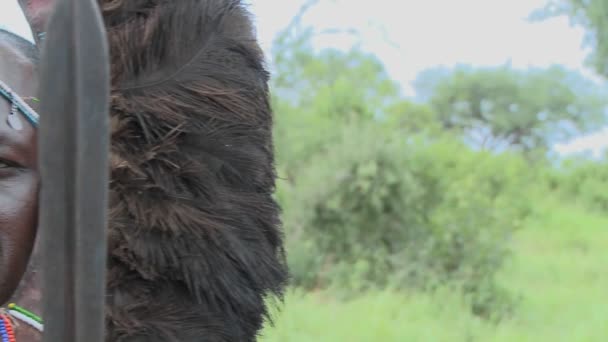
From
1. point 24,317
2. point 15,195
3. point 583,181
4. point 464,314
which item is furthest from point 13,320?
point 583,181

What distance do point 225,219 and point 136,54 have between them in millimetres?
258

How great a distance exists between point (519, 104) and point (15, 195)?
25.3 metres

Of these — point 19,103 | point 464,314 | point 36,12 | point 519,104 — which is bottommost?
point 464,314

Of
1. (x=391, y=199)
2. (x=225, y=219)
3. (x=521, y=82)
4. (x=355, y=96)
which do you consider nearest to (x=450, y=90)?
(x=521, y=82)

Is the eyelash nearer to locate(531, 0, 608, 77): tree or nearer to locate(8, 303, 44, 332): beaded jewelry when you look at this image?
locate(8, 303, 44, 332): beaded jewelry

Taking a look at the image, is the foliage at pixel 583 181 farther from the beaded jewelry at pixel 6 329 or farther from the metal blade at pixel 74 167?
the metal blade at pixel 74 167

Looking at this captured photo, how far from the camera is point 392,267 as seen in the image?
22.2ft

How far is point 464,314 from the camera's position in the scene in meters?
5.09

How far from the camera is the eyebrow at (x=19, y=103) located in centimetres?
94

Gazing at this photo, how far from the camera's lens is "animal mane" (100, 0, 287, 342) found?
0.95m

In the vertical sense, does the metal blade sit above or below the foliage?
below

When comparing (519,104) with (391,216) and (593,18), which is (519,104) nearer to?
(593,18)

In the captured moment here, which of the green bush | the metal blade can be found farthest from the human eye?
the green bush

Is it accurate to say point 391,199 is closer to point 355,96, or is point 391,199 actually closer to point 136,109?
point 355,96
